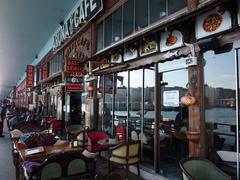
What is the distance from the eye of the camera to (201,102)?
4762 mm

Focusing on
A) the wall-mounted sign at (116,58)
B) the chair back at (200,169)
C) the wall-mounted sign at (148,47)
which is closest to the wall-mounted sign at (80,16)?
the wall-mounted sign at (116,58)

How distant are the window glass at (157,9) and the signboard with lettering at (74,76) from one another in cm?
449

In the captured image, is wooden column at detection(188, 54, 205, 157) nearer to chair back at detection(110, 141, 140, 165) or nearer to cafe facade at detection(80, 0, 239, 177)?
cafe facade at detection(80, 0, 239, 177)

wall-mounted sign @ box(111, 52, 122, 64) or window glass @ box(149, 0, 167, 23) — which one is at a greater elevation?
window glass @ box(149, 0, 167, 23)

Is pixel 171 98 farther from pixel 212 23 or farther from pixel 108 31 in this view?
pixel 108 31

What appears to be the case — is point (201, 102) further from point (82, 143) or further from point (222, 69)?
point (82, 143)

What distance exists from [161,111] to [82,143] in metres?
3.30

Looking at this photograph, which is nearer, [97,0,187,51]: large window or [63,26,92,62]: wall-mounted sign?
[97,0,187,51]: large window

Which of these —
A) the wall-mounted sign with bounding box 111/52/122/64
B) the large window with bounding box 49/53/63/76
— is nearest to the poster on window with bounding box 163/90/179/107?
the wall-mounted sign with bounding box 111/52/122/64

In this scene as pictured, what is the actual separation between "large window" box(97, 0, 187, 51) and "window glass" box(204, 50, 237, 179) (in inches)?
63.1

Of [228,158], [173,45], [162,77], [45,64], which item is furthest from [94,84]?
[45,64]

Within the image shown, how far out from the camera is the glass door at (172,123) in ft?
18.3

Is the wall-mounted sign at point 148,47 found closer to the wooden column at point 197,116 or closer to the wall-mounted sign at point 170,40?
the wall-mounted sign at point 170,40

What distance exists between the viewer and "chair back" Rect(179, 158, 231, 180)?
3.71 metres
